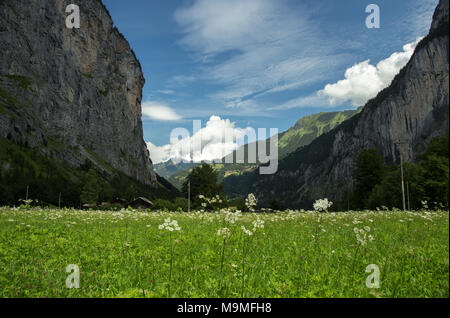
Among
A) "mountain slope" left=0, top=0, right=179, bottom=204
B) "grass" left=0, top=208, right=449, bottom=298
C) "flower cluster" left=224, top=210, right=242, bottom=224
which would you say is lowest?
"grass" left=0, top=208, right=449, bottom=298

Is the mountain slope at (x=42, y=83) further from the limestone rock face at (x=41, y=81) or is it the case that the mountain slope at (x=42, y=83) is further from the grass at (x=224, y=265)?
the grass at (x=224, y=265)

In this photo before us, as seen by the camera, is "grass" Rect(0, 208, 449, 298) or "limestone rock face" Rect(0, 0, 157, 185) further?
"limestone rock face" Rect(0, 0, 157, 185)

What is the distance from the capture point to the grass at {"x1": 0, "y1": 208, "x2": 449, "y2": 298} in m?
4.34

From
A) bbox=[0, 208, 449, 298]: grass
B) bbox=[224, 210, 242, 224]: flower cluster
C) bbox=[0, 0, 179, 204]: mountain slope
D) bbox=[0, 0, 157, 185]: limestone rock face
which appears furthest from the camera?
bbox=[0, 0, 157, 185]: limestone rock face

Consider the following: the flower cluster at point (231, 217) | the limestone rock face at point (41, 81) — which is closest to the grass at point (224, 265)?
the flower cluster at point (231, 217)

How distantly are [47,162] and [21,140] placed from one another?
16.5 meters

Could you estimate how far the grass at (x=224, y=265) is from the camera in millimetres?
4336

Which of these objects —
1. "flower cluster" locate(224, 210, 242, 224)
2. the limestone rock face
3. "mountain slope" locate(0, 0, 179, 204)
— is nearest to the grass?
"flower cluster" locate(224, 210, 242, 224)

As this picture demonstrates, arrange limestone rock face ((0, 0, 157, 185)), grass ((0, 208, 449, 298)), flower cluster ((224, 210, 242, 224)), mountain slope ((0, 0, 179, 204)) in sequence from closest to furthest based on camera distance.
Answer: grass ((0, 208, 449, 298))
flower cluster ((224, 210, 242, 224))
mountain slope ((0, 0, 179, 204))
limestone rock face ((0, 0, 157, 185))

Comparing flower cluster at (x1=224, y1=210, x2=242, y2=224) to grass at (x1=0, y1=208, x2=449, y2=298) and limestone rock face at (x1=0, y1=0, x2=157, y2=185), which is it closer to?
grass at (x1=0, y1=208, x2=449, y2=298)

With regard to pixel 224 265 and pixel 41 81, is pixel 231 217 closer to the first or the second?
pixel 224 265
